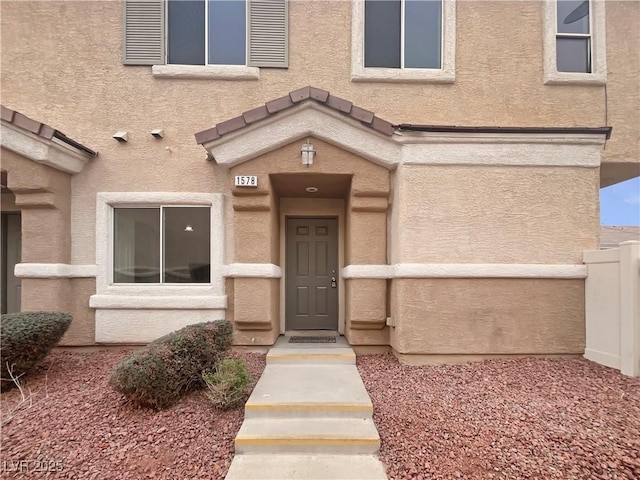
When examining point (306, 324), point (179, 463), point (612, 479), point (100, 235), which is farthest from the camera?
point (306, 324)

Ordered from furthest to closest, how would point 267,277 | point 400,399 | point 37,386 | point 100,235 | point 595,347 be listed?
point 100,235 → point 267,277 → point 595,347 → point 37,386 → point 400,399

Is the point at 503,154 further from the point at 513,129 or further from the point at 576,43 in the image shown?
the point at 576,43

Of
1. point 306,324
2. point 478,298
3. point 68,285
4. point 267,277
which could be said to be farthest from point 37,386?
point 478,298

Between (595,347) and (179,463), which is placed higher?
(595,347)

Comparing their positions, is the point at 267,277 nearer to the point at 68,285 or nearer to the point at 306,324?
the point at 306,324

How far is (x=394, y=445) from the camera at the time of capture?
138 inches

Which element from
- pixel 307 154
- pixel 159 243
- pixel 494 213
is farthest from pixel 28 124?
pixel 494 213

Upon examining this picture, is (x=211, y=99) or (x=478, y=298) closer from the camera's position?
(x=478, y=298)

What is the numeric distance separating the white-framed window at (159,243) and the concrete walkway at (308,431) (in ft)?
8.45

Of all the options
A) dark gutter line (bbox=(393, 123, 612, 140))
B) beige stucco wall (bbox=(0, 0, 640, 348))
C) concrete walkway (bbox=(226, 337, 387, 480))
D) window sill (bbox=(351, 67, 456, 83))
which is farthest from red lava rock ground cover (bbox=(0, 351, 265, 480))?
window sill (bbox=(351, 67, 456, 83))

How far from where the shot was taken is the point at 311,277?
24.2ft

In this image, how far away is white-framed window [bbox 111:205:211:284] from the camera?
6.46m

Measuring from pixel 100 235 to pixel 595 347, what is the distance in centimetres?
865

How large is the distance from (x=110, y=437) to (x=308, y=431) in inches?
82.2
